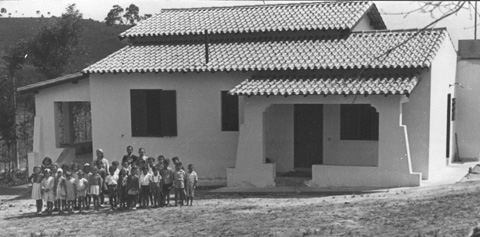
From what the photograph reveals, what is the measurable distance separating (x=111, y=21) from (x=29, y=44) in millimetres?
51862

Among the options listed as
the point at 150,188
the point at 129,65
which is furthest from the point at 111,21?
the point at 150,188

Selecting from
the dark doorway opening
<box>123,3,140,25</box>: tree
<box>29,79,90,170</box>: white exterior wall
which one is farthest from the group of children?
<box>123,3,140,25</box>: tree

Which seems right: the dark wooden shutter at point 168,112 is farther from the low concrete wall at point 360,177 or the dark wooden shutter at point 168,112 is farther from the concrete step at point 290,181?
the low concrete wall at point 360,177

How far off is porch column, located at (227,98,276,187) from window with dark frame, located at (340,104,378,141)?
8.16 ft

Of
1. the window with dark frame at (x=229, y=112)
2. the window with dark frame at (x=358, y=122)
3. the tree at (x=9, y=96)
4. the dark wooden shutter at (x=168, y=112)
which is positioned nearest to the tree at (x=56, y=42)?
the tree at (x=9, y=96)

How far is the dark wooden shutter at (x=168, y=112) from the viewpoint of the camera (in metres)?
18.0

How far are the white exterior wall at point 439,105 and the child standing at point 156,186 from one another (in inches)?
278

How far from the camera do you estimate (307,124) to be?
695 inches

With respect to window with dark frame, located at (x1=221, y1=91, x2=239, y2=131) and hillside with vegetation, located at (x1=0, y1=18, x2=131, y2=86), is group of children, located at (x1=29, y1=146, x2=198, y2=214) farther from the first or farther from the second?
hillside with vegetation, located at (x1=0, y1=18, x2=131, y2=86)

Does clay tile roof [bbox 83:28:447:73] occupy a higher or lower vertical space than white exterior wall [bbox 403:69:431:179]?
higher

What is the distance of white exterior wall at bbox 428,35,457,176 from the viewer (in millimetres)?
16175

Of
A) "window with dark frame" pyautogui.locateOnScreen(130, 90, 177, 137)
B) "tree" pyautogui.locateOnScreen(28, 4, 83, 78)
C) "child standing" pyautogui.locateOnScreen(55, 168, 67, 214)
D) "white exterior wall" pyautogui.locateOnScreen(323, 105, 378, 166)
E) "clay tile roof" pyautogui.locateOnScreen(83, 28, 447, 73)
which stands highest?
"tree" pyautogui.locateOnScreen(28, 4, 83, 78)

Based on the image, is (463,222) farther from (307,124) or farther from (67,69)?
(67,69)

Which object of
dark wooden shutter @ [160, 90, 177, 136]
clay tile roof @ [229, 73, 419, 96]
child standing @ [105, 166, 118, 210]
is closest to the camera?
child standing @ [105, 166, 118, 210]
